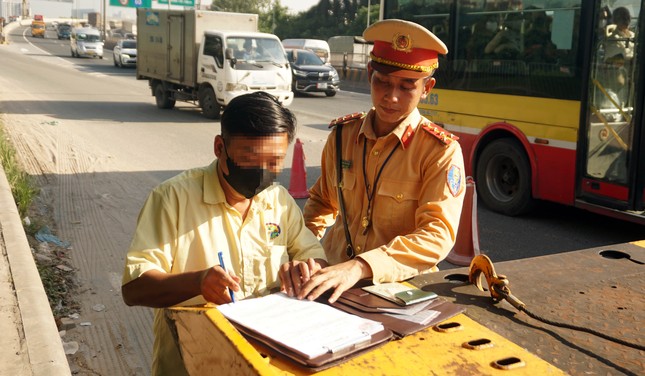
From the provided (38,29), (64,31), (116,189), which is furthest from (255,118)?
(38,29)

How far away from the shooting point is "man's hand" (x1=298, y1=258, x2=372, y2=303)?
214cm

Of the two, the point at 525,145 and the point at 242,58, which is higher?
the point at 242,58

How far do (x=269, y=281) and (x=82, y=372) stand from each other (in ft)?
6.85

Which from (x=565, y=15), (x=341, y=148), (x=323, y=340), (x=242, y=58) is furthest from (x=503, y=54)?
(x=242, y=58)

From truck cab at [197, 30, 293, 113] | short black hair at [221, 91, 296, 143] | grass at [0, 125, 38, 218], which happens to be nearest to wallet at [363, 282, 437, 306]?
short black hair at [221, 91, 296, 143]

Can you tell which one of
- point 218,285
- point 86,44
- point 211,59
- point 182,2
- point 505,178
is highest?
point 182,2

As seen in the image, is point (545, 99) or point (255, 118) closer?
point (255, 118)

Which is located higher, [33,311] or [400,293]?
[400,293]

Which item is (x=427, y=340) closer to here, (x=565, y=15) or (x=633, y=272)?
(x=633, y=272)

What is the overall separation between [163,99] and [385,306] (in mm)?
18326

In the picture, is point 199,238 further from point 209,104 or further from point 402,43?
point 209,104

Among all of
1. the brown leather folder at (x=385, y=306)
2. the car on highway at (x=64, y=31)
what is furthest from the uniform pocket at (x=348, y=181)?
the car on highway at (x=64, y=31)

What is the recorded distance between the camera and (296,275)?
220cm

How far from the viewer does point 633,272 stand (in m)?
2.61
